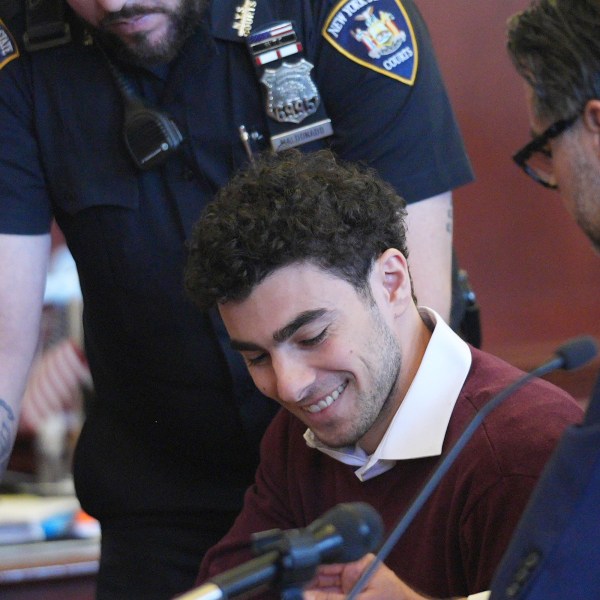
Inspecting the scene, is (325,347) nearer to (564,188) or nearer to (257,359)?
(257,359)

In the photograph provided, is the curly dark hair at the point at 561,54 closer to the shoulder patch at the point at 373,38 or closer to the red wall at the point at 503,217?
the shoulder patch at the point at 373,38

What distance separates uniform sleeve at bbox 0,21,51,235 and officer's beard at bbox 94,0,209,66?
0.15 meters

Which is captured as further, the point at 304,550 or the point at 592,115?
the point at 592,115

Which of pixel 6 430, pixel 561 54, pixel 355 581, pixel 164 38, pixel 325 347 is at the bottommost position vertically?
pixel 6 430

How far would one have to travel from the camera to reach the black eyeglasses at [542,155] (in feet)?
3.63

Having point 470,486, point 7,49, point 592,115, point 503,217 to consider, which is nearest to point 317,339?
point 470,486

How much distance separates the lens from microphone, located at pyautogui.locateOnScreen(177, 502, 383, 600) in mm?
949

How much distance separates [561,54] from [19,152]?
921 mm

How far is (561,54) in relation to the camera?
1.10 metres

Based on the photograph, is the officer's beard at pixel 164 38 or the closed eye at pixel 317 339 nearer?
the closed eye at pixel 317 339

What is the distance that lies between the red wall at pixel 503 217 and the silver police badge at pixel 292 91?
6.34 feet

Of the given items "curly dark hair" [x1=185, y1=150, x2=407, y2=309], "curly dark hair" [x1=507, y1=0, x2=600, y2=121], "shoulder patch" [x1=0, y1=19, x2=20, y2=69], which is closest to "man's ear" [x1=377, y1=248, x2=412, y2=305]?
"curly dark hair" [x1=185, y1=150, x2=407, y2=309]

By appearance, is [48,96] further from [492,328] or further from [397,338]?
[492,328]

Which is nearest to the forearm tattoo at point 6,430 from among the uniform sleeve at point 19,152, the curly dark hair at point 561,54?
the uniform sleeve at point 19,152
